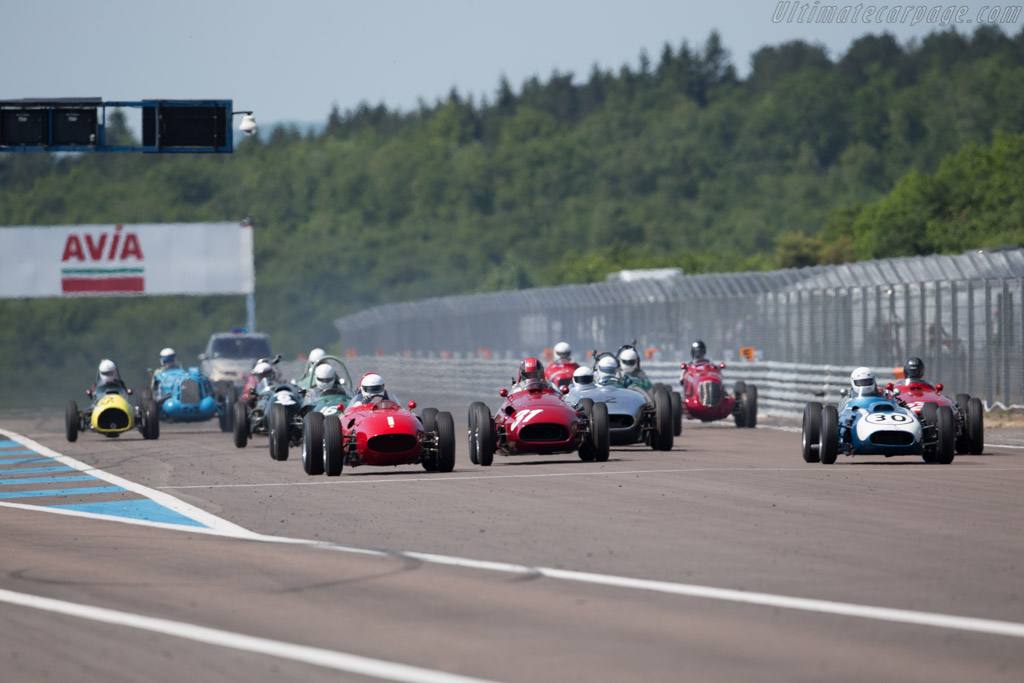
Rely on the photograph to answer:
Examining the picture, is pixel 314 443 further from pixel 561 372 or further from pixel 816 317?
pixel 816 317

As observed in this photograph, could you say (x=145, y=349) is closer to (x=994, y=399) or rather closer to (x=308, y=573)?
(x=994, y=399)

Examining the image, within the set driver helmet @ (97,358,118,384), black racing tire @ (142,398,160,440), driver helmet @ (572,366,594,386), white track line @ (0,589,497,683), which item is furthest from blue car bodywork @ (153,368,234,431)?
white track line @ (0,589,497,683)

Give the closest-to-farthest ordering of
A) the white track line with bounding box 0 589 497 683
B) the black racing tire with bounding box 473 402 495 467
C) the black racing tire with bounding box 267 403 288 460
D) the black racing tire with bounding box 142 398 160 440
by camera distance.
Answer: the white track line with bounding box 0 589 497 683 → the black racing tire with bounding box 473 402 495 467 → the black racing tire with bounding box 267 403 288 460 → the black racing tire with bounding box 142 398 160 440

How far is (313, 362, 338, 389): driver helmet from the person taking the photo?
21266 mm

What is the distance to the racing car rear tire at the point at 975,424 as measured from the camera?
64.2 ft

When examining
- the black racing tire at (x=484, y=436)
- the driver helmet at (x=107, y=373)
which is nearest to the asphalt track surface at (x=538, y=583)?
the black racing tire at (x=484, y=436)

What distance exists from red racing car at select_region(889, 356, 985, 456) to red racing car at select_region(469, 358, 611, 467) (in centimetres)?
342

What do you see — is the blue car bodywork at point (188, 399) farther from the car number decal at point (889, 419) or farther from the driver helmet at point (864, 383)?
the car number decal at point (889, 419)

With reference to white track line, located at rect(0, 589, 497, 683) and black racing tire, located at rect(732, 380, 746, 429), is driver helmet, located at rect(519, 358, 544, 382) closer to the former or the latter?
black racing tire, located at rect(732, 380, 746, 429)

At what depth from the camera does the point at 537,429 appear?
1955 centimetres

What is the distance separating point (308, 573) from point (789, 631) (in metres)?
3.39

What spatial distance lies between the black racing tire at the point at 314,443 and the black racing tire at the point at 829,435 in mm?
5279

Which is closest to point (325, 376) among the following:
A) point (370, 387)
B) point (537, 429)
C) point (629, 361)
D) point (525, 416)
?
point (370, 387)

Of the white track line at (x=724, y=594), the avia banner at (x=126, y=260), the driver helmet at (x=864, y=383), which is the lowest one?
the white track line at (x=724, y=594)
